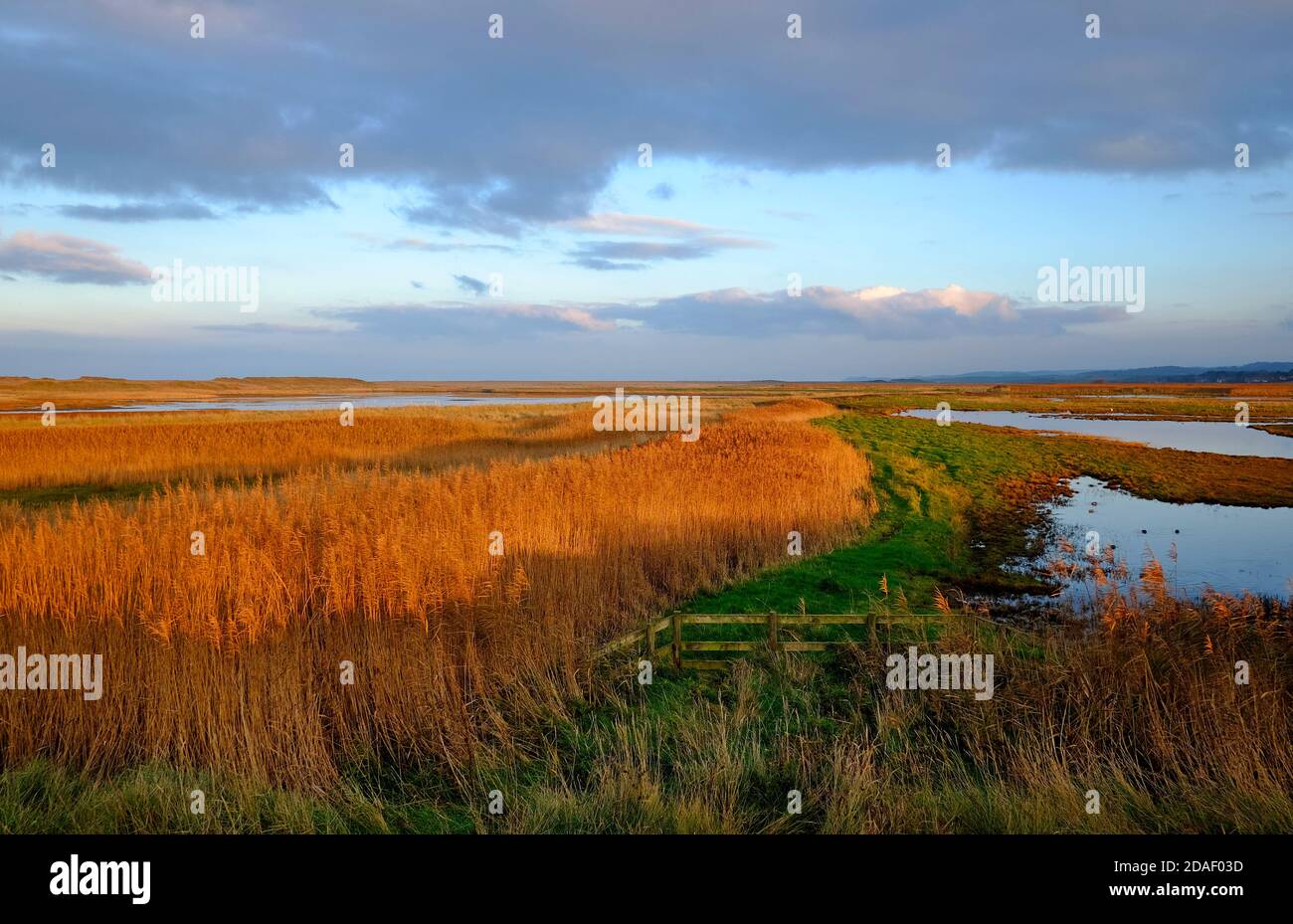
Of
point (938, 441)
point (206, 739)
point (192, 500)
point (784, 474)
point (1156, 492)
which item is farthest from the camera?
point (938, 441)

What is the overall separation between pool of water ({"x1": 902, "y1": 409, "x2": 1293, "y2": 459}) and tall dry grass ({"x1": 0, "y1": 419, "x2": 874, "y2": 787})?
41.3m

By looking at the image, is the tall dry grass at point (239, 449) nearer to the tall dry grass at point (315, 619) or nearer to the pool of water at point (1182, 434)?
the tall dry grass at point (315, 619)

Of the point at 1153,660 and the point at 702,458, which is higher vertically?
the point at 702,458

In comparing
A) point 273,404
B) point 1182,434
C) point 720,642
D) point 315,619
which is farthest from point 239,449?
point 273,404

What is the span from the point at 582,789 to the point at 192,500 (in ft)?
30.3

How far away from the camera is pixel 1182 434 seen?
5150cm

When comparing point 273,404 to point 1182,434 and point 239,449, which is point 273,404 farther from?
point 1182,434

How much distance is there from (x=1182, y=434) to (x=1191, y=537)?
39.2m

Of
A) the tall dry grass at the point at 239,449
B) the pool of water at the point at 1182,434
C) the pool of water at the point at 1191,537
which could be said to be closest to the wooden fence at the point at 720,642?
the pool of water at the point at 1191,537

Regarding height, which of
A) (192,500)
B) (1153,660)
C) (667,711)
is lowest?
(667,711)

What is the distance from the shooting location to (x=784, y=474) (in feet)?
70.3

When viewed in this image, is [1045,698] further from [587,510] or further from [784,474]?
[784,474]
